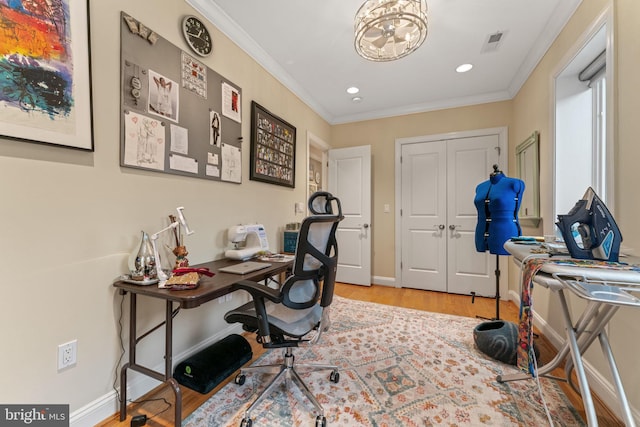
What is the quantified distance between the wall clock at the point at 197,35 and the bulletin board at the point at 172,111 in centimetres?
9

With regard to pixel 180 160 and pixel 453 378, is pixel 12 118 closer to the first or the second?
pixel 180 160

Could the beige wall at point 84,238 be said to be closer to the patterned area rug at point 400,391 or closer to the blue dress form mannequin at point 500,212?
the patterned area rug at point 400,391

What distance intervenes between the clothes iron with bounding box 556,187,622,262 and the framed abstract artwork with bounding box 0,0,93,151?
2.30 metres

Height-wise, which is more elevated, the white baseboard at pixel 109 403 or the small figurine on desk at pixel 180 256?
the small figurine on desk at pixel 180 256

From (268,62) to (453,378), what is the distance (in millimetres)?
3081

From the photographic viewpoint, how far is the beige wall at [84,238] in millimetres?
1045

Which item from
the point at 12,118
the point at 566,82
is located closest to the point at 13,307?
the point at 12,118

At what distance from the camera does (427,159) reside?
11.8ft

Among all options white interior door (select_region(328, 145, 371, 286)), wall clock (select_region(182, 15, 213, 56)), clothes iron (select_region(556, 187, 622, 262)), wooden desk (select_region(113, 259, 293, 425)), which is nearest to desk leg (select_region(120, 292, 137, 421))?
wooden desk (select_region(113, 259, 293, 425))

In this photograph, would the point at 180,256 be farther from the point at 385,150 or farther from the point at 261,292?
the point at 385,150

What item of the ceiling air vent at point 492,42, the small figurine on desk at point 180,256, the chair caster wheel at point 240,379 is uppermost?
the ceiling air vent at point 492,42

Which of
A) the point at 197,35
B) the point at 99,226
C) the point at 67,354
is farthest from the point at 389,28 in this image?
the point at 67,354

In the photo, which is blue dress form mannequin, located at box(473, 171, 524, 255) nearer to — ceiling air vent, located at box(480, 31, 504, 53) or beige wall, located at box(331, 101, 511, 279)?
Result: ceiling air vent, located at box(480, 31, 504, 53)

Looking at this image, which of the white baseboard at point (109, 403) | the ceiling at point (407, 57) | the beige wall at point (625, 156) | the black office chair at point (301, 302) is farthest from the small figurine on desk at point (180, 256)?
the beige wall at point (625, 156)
